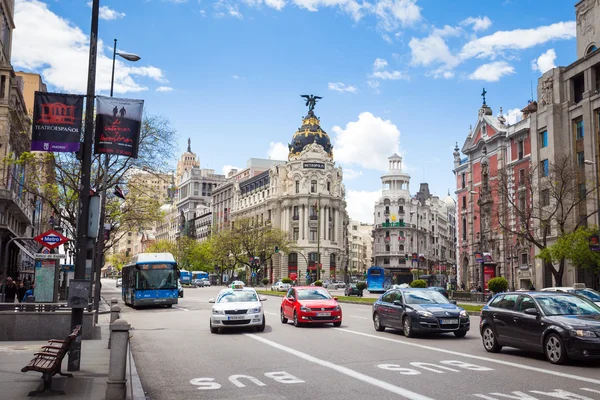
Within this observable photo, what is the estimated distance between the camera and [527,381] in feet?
33.7

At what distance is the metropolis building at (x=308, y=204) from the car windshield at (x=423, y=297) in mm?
80272

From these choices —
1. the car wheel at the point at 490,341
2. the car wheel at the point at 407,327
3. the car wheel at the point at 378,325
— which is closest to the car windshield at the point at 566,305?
the car wheel at the point at 490,341

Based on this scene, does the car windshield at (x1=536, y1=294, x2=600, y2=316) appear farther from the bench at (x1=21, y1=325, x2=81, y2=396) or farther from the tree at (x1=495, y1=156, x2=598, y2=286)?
the tree at (x1=495, y1=156, x2=598, y2=286)

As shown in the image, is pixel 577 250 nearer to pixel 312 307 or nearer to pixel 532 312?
pixel 312 307

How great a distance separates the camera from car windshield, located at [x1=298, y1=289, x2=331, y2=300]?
2270cm

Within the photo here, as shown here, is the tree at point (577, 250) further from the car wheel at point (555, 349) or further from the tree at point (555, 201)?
the car wheel at point (555, 349)

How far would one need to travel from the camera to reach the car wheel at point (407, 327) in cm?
1780

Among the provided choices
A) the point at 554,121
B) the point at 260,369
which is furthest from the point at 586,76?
the point at 260,369

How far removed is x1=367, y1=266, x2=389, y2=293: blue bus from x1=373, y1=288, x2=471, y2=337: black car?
51726 mm

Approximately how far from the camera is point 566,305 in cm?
1300

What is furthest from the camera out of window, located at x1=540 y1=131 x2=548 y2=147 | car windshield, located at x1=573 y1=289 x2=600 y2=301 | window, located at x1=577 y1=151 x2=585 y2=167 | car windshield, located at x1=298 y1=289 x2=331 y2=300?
window, located at x1=540 y1=131 x2=548 y2=147

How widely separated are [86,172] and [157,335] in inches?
392

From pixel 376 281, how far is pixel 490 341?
5722 centimetres

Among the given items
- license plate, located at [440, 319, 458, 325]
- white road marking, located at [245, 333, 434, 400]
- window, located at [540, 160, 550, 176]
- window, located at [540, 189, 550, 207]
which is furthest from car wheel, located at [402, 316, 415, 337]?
window, located at [540, 160, 550, 176]
